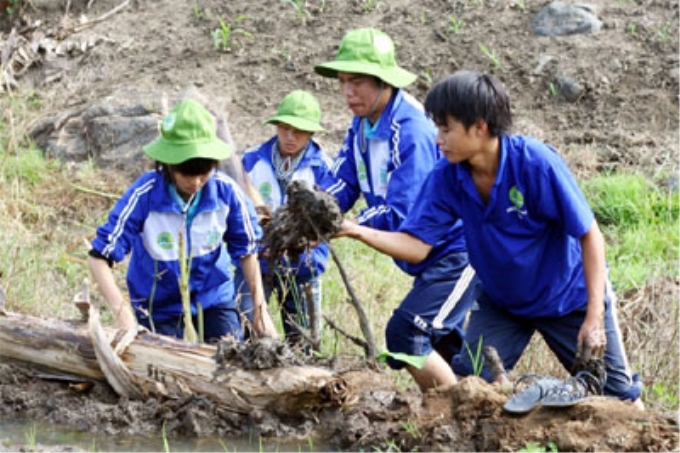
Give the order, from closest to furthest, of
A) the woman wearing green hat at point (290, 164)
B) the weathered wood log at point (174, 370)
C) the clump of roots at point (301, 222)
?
the clump of roots at point (301, 222) → the weathered wood log at point (174, 370) → the woman wearing green hat at point (290, 164)

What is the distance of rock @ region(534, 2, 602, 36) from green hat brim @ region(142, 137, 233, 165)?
6468mm

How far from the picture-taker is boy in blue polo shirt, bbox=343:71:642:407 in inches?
215

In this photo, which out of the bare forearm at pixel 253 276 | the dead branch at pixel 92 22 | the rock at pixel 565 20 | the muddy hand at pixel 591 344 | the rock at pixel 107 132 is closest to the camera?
the muddy hand at pixel 591 344

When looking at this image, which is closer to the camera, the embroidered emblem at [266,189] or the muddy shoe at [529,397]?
the muddy shoe at [529,397]

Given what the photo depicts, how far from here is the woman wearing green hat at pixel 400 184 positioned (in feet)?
20.5

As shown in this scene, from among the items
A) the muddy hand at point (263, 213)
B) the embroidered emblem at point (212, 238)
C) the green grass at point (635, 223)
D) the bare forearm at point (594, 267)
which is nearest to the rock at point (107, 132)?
the green grass at point (635, 223)

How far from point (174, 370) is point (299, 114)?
2.23 m

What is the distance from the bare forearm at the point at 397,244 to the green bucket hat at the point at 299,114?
72.5 inches

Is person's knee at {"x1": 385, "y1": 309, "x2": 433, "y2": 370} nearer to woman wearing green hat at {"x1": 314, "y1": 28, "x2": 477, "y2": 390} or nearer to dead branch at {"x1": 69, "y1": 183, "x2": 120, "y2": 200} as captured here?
woman wearing green hat at {"x1": 314, "y1": 28, "x2": 477, "y2": 390}

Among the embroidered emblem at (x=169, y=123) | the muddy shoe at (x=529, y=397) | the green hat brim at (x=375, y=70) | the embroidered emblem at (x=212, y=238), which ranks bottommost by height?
the muddy shoe at (x=529, y=397)

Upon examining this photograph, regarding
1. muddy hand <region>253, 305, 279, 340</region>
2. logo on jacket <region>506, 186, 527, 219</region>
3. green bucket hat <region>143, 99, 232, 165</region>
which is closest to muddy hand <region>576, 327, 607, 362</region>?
logo on jacket <region>506, 186, 527, 219</region>

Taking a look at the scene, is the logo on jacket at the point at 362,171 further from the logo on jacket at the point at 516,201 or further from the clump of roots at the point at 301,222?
the logo on jacket at the point at 516,201

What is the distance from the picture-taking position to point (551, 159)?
5453mm

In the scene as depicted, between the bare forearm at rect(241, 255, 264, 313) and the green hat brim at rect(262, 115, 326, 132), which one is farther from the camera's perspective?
the green hat brim at rect(262, 115, 326, 132)
